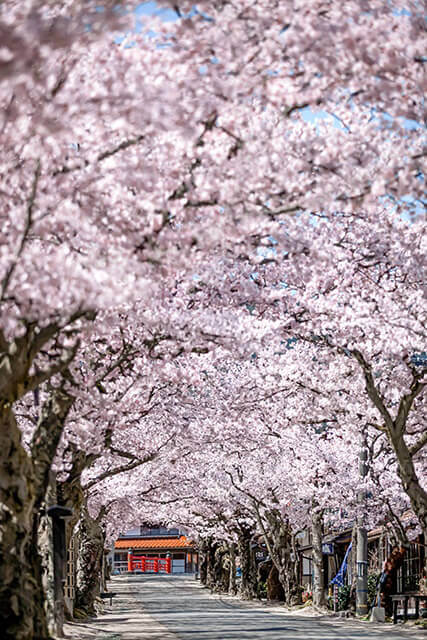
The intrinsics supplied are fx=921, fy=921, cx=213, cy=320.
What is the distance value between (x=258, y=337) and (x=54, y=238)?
505 centimetres

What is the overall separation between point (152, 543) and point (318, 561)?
302ft

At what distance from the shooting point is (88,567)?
36.8 meters

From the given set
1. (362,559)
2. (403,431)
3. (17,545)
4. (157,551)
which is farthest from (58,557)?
(157,551)

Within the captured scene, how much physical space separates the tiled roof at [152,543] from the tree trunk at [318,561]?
88229 millimetres

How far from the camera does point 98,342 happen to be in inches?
708

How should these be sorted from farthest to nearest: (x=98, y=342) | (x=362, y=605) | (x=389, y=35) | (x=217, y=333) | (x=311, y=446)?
1. (x=311, y=446)
2. (x=362, y=605)
3. (x=98, y=342)
4. (x=217, y=333)
5. (x=389, y=35)

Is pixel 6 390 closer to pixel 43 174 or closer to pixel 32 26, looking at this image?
pixel 43 174

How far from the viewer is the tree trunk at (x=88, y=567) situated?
35625 mm

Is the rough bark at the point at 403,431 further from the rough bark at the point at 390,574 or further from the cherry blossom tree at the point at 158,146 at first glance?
the rough bark at the point at 390,574

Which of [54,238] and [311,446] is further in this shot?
[311,446]

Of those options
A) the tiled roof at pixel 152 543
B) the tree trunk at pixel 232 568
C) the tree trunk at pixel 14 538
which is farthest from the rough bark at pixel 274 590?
the tiled roof at pixel 152 543

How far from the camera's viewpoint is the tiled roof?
123 m

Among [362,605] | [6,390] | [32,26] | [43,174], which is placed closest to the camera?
[32,26]

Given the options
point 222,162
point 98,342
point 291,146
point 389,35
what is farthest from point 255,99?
point 98,342
